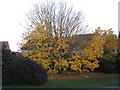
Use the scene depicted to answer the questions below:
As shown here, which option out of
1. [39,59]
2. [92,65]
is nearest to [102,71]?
[92,65]

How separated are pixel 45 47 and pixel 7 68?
5.40 m

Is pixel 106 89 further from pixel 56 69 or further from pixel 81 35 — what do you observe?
pixel 81 35

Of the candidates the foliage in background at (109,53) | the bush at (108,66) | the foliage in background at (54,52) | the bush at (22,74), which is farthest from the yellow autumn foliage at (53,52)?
the bush at (22,74)

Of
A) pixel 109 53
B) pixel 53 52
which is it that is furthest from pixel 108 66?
pixel 53 52

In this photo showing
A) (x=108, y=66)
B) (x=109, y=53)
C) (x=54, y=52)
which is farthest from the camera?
(x=108, y=66)

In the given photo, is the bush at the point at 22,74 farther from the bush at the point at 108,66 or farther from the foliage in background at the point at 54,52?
the bush at the point at 108,66

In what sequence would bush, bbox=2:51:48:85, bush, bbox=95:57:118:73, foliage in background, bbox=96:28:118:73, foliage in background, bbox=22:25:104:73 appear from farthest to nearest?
bush, bbox=95:57:118:73 < foliage in background, bbox=96:28:118:73 < foliage in background, bbox=22:25:104:73 < bush, bbox=2:51:48:85

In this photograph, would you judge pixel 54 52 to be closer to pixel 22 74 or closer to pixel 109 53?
pixel 22 74

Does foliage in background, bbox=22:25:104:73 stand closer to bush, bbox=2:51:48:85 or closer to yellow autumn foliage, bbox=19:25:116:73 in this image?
yellow autumn foliage, bbox=19:25:116:73

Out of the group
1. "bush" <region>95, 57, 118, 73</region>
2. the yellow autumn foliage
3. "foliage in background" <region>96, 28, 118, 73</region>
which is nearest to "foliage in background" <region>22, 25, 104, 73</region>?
the yellow autumn foliage

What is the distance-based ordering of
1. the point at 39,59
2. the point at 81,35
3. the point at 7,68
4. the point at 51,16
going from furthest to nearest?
the point at 51,16 → the point at 81,35 → the point at 39,59 → the point at 7,68

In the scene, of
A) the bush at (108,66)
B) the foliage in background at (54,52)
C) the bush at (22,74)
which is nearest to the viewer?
the bush at (22,74)

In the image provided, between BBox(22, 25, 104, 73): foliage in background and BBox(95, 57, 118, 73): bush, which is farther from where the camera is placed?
BBox(95, 57, 118, 73): bush

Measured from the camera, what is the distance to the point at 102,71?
22656 millimetres
